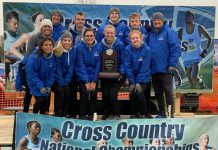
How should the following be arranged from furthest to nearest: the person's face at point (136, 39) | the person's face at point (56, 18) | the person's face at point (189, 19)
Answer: the person's face at point (189, 19), the person's face at point (56, 18), the person's face at point (136, 39)

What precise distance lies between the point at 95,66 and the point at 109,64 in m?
0.20

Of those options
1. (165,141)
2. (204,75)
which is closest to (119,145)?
(165,141)

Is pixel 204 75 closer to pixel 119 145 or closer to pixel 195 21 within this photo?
pixel 195 21

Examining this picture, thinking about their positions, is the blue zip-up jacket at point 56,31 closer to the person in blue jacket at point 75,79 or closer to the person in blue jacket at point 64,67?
the person in blue jacket at point 75,79

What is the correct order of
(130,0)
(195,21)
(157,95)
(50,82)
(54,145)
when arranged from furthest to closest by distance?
1. (130,0)
2. (195,21)
3. (157,95)
4. (50,82)
5. (54,145)

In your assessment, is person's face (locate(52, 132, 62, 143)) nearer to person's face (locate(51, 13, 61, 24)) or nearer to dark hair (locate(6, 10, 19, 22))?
person's face (locate(51, 13, 61, 24))

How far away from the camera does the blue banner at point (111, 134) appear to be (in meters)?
4.21

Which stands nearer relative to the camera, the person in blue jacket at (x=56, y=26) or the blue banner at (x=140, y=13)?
the person in blue jacket at (x=56, y=26)

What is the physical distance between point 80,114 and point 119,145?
1624 mm

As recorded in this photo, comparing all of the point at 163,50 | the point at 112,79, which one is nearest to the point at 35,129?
the point at 112,79

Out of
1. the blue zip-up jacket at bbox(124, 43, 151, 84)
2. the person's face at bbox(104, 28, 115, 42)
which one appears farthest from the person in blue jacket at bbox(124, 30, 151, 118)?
the person's face at bbox(104, 28, 115, 42)

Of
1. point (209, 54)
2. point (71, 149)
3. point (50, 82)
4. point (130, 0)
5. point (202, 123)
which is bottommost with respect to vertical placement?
point (71, 149)

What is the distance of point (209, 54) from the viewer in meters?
7.64

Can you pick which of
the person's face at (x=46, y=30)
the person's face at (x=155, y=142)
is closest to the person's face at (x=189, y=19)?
the person's face at (x=46, y=30)
